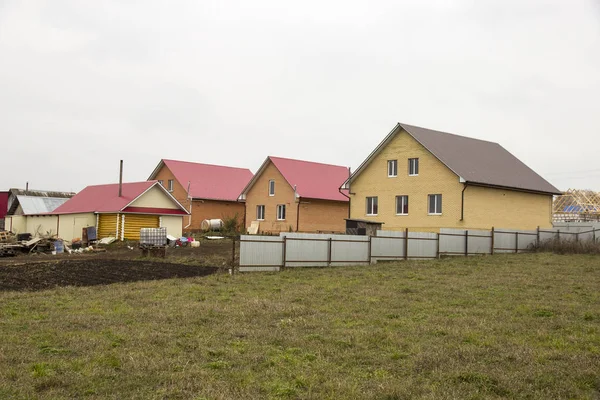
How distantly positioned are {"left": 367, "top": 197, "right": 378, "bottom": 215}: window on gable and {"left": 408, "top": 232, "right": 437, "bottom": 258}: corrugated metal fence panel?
11.0 meters

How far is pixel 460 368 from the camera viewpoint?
7.77m

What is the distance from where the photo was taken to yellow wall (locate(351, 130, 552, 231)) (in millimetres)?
34844

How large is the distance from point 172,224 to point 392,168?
15.5 metres

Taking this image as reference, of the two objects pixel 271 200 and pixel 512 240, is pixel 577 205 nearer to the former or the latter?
pixel 271 200

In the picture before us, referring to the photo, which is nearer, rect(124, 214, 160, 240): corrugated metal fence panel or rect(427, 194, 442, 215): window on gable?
rect(427, 194, 442, 215): window on gable

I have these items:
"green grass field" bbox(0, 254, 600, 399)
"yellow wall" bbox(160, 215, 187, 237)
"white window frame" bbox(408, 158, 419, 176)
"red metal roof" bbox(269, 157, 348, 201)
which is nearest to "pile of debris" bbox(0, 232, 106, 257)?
"yellow wall" bbox(160, 215, 187, 237)

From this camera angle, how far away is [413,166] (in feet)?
122

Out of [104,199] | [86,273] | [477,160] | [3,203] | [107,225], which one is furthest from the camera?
[3,203]

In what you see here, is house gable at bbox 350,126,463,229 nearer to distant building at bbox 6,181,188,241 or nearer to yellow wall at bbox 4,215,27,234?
distant building at bbox 6,181,188,241

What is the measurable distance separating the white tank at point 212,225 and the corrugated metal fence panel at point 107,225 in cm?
Result: 1029

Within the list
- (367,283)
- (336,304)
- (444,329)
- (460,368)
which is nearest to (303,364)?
(460,368)

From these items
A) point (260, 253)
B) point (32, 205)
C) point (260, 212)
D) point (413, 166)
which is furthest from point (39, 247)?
point (413, 166)

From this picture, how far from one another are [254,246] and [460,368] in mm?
13902

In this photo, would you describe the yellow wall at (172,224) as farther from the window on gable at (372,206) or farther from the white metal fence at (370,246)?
the white metal fence at (370,246)
